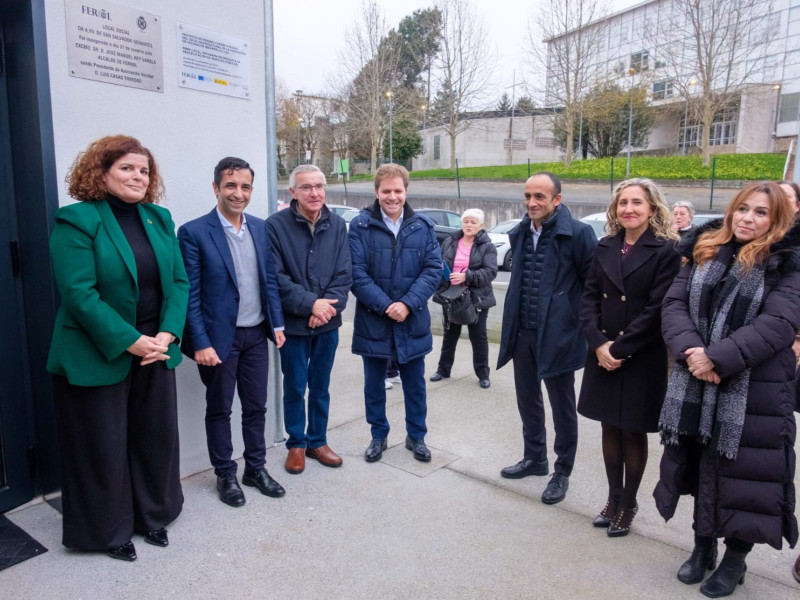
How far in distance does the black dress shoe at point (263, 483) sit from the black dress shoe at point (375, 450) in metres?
Result: 0.69

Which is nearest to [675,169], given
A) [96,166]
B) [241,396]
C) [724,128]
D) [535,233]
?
[724,128]

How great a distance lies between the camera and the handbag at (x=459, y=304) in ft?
19.4

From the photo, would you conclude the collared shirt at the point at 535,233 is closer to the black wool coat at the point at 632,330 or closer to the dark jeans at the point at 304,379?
the black wool coat at the point at 632,330

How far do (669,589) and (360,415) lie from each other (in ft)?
9.25

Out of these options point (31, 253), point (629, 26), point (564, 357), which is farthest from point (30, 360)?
point (629, 26)

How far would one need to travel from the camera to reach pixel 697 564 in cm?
291

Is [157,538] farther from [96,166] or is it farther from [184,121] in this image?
[184,121]

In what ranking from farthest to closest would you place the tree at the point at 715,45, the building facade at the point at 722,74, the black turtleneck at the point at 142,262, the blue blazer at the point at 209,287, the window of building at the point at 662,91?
the window of building at the point at 662,91
the building facade at the point at 722,74
the tree at the point at 715,45
the blue blazer at the point at 209,287
the black turtleneck at the point at 142,262

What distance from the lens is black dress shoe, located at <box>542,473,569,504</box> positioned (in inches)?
145

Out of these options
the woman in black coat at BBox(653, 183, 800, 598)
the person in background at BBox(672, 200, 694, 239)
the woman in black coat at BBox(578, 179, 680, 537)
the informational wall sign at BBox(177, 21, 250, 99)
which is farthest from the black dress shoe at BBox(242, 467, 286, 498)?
the person in background at BBox(672, 200, 694, 239)

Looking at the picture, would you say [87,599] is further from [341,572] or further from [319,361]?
[319,361]

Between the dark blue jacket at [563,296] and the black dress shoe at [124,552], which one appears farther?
the dark blue jacket at [563,296]

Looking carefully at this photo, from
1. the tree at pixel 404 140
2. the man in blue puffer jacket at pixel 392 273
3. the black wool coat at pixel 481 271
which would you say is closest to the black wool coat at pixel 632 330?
the man in blue puffer jacket at pixel 392 273

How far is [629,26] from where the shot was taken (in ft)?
143
